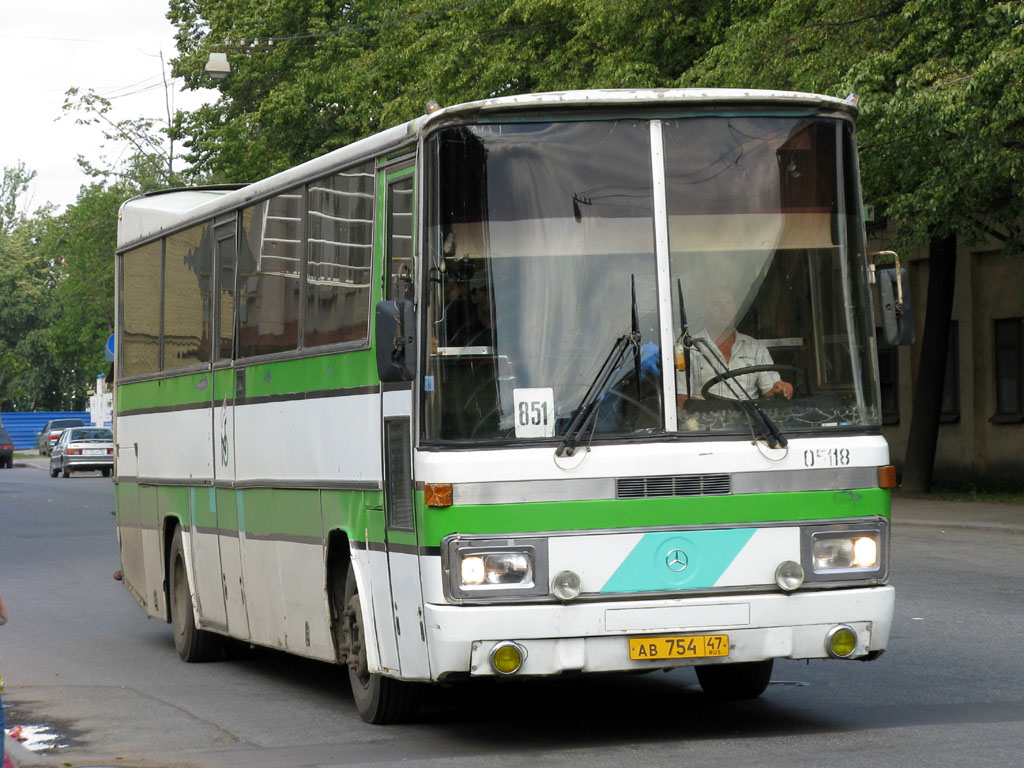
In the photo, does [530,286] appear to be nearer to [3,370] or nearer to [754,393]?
[754,393]

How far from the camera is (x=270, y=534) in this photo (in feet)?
35.2

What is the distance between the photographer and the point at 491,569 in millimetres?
7980

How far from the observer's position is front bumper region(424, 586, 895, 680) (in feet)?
26.0

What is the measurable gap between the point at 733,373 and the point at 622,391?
0.54 m

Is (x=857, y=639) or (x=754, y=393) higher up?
(x=754, y=393)

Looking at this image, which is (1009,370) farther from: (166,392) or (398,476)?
(398,476)

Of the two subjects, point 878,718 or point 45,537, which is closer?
point 878,718

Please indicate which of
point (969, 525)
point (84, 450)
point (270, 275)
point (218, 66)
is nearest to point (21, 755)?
point (270, 275)

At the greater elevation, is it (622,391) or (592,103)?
(592,103)

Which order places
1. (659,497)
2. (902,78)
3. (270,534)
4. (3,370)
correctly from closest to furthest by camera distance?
(659,497) → (270,534) → (902,78) → (3,370)

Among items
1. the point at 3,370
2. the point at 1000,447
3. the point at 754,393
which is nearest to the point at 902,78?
the point at 1000,447

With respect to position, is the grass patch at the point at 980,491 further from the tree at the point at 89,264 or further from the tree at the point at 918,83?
the tree at the point at 89,264

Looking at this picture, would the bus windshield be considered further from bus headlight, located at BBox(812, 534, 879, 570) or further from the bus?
bus headlight, located at BBox(812, 534, 879, 570)

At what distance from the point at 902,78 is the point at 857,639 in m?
15.3
